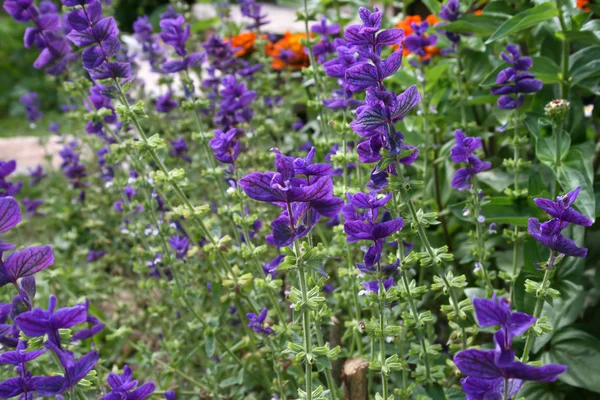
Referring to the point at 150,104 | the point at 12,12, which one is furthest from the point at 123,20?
the point at 12,12

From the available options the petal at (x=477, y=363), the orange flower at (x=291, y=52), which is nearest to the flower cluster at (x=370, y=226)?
the petal at (x=477, y=363)

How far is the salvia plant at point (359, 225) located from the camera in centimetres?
115

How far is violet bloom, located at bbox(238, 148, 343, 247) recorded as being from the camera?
41.5 inches

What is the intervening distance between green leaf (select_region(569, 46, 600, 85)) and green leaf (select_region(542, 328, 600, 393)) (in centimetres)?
87

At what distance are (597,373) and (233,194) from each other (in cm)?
127

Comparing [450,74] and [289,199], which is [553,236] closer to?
[289,199]

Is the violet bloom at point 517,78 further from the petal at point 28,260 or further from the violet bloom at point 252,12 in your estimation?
the violet bloom at point 252,12

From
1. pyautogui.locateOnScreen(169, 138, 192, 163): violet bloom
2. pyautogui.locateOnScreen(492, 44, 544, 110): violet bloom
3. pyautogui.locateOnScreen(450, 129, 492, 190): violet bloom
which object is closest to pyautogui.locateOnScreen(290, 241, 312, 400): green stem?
pyautogui.locateOnScreen(450, 129, 492, 190): violet bloom

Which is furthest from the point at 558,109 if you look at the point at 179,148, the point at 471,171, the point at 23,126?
the point at 23,126

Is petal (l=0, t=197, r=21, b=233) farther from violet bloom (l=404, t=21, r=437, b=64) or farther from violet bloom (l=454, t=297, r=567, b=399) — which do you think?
violet bloom (l=404, t=21, r=437, b=64)

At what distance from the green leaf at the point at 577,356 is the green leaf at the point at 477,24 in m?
1.10

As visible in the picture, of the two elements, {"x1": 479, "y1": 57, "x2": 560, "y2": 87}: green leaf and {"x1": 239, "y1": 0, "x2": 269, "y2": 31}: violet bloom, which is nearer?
{"x1": 479, "y1": 57, "x2": 560, "y2": 87}: green leaf

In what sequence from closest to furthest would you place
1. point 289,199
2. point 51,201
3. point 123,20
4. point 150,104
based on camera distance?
point 289,199 → point 51,201 → point 150,104 → point 123,20

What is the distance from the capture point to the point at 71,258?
380 cm
